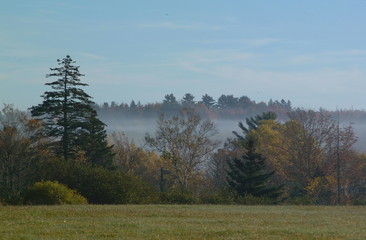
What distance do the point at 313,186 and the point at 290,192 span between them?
258 inches

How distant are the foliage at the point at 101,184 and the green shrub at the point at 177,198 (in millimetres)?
1230

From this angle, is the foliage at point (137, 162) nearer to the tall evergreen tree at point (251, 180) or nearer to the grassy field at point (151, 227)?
the tall evergreen tree at point (251, 180)

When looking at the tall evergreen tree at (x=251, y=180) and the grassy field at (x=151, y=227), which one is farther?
the tall evergreen tree at (x=251, y=180)

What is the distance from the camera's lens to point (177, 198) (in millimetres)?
44156

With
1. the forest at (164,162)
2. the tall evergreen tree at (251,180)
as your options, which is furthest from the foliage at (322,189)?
the tall evergreen tree at (251,180)

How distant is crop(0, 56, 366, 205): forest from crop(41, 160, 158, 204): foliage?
0.21 feet

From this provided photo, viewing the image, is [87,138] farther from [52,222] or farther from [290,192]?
[52,222]

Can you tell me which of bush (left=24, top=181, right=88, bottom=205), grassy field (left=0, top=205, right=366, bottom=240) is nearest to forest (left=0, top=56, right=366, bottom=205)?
bush (left=24, top=181, right=88, bottom=205)

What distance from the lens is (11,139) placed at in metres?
56.0

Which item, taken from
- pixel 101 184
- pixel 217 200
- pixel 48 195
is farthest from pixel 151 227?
pixel 217 200

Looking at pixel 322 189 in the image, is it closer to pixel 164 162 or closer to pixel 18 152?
pixel 164 162

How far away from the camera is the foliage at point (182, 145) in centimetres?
9144

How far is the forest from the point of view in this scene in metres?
41.1

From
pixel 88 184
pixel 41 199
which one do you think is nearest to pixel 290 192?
pixel 88 184
